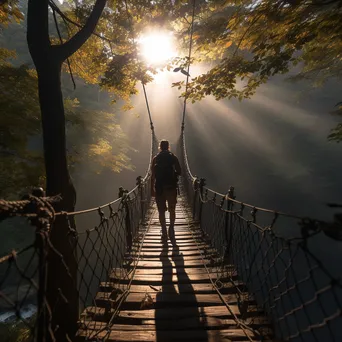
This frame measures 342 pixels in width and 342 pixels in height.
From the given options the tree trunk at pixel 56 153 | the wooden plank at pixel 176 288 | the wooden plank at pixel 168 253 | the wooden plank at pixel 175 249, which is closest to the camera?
the wooden plank at pixel 176 288

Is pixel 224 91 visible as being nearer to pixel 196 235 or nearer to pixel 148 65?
pixel 148 65

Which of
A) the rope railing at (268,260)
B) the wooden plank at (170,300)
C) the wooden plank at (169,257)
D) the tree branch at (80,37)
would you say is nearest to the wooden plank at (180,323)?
the rope railing at (268,260)

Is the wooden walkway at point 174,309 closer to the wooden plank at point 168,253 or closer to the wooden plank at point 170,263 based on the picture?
the wooden plank at point 170,263

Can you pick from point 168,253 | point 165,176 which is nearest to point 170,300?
point 168,253

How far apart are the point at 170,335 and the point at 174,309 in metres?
0.38

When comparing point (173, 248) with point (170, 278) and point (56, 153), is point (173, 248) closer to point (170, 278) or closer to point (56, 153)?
point (170, 278)

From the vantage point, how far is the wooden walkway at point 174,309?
2180mm

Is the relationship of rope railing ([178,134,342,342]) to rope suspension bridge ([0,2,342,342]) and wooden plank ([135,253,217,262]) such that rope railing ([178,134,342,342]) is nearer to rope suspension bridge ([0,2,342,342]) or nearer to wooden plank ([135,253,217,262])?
rope suspension bridge ([0,2,342,342])

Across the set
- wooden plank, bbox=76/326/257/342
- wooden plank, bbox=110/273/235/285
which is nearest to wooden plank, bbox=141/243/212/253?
wooden plank, bbox=110/273/235/285

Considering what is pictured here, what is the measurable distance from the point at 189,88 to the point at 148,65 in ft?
4.42

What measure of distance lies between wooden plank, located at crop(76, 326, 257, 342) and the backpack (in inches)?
98.8

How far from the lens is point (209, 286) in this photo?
9.84 ft

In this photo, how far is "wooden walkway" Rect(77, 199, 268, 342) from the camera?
2180 mm

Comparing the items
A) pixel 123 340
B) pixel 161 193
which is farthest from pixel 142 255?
pixel 123 340
